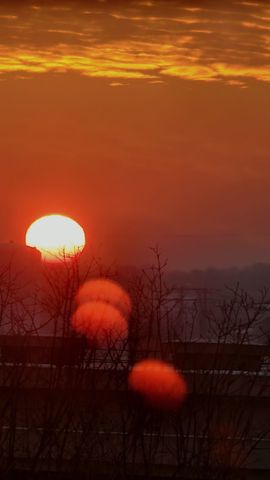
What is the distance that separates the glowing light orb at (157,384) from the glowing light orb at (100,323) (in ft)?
1.16

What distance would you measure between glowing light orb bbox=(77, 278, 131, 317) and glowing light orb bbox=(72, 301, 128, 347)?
0.05m

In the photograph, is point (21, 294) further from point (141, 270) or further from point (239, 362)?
point (239, 362)

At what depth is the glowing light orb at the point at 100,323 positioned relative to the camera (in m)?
8.35

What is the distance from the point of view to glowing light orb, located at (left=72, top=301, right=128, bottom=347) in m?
8.35

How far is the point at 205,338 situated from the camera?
8391 millimetres

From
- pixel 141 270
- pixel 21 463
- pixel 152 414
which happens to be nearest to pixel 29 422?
pixel 21 463

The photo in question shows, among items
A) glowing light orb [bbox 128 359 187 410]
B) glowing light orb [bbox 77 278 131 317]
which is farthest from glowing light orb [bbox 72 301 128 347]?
glowing light orb [bbox 128 359 187 410]

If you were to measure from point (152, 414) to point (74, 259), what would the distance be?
1.58m

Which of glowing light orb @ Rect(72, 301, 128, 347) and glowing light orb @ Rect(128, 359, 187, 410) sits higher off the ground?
glowing light orb @ Rect(72, 301, 128, 347)

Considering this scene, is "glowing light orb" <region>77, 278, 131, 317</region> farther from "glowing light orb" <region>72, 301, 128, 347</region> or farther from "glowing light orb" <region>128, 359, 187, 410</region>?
"glowing light orb" <region>128, 359, 187, 410</region>

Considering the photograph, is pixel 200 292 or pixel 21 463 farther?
pixel 200 292

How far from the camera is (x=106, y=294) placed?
8.38m

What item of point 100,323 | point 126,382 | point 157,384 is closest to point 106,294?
point 100,323

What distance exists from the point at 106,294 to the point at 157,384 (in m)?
0.94
